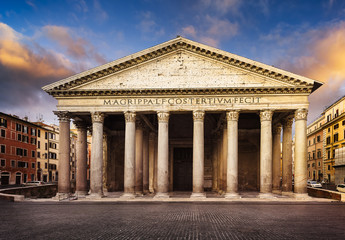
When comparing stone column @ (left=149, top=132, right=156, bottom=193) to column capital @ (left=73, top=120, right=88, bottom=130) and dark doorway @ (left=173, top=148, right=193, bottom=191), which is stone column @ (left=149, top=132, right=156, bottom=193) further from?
column capital @ (left=73, top=120, right=88, bottom=130)

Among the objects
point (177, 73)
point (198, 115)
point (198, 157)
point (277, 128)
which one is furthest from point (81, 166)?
point (277, 128)

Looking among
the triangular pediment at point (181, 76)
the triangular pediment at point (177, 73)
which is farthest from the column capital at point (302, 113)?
the triangular pediment at point (181, 76)

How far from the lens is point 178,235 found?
1121cm

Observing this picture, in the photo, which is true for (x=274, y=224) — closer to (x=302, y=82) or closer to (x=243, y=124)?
(x=302, y=82)

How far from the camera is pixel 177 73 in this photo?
24672 millimetres

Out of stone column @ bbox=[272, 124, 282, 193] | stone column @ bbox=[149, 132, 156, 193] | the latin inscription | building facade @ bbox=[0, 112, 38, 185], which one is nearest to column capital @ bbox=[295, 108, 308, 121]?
the latin inscription

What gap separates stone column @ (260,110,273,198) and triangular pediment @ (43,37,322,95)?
232cm

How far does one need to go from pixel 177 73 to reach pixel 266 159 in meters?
9.29

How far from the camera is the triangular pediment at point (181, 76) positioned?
24.3 meters

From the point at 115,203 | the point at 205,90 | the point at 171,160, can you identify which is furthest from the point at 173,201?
the point at 171,160

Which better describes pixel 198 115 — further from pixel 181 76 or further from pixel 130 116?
pixel 130 116

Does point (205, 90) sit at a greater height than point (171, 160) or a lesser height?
greater

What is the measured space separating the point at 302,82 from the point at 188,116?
13098mm

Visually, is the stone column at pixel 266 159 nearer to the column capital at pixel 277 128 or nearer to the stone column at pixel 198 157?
the stone column at pixel 198 157
